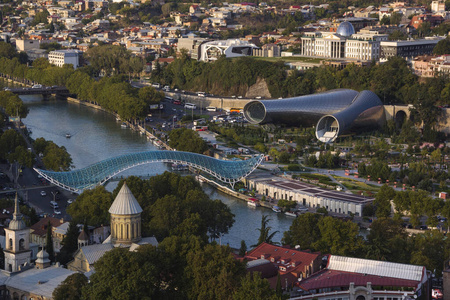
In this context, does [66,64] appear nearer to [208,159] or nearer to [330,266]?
[208,159]

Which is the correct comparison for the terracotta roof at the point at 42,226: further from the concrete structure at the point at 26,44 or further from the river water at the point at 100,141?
the concrete structure at the point at 26,44

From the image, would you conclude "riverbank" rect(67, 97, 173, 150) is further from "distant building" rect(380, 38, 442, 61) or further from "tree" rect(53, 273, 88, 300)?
"tree" rect(53, 273, 88, 300)

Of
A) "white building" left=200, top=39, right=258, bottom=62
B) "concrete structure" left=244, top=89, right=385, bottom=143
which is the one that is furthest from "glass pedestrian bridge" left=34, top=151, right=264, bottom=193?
"white building" left=200, top=39, right=258, bottom=62

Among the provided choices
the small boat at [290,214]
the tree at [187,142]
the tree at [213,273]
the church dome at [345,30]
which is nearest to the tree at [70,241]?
the tree at [213,273]

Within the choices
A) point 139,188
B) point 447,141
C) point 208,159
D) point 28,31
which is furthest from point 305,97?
point 28,31

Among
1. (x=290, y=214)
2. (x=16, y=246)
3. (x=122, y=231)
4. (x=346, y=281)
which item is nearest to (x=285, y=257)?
(x=346, y=281)
